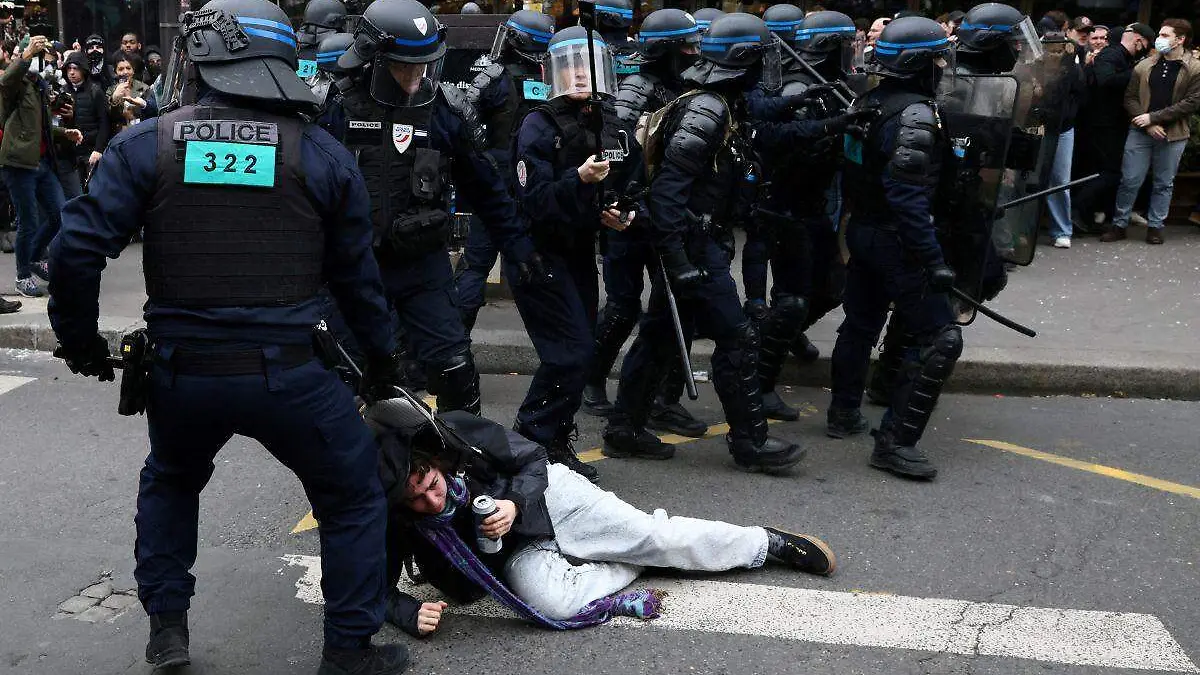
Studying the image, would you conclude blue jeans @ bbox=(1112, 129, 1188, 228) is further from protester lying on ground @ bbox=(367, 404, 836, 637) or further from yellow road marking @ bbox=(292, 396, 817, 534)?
protester lying on ground @ bbox=(367, 404, 836, 637)

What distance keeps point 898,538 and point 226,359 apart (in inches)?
107

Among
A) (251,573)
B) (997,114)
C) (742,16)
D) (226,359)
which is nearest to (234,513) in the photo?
(251,573)

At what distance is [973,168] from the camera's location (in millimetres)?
5672

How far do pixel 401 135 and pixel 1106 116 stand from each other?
26.3 feet

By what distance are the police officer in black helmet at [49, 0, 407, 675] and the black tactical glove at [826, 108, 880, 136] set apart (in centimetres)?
290

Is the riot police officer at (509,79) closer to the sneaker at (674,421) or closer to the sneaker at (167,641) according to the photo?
the sneaker at (674,421)

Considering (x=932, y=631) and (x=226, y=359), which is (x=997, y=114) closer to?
(x=932, y=631)

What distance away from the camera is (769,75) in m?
6.59

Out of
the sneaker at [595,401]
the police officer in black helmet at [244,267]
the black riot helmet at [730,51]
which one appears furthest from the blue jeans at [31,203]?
the police officer in black helmet at [244,267]

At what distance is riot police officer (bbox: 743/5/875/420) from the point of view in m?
6.39

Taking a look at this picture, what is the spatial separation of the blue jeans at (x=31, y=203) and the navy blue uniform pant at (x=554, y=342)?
4.80 metres

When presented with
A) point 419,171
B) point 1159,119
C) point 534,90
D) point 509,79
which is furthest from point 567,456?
point 1159,119

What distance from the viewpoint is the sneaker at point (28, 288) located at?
8.55 m

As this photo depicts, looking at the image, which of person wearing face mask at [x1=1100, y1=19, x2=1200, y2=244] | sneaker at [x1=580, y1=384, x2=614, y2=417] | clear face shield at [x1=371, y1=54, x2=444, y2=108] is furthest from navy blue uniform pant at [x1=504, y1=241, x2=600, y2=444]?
person wearing face mask at [x1=1100, y1=19, x2=1200, y2=244]
